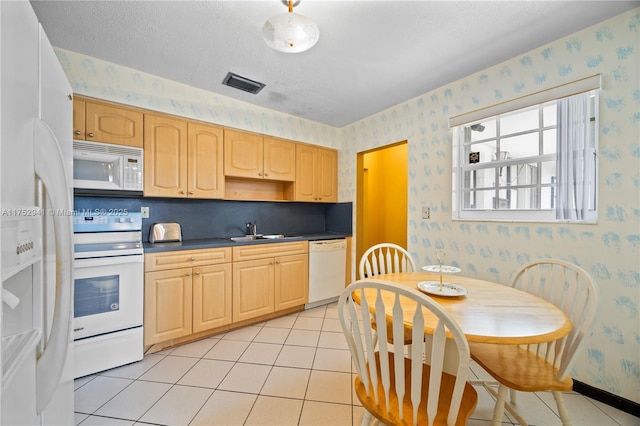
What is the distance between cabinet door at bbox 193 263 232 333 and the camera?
7.59ft

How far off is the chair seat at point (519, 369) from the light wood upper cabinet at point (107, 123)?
287 centimetres

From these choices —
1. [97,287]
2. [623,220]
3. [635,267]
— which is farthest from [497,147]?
[97,287]

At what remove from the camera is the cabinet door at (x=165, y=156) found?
229 cm

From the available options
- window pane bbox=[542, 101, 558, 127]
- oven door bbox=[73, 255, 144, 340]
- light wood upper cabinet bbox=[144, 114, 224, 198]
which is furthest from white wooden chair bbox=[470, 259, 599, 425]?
light wood upper cabinet bbox=[144, 114, 224, 198]

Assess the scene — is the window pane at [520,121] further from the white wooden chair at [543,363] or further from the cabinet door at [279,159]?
the cabinet door at [279,159]

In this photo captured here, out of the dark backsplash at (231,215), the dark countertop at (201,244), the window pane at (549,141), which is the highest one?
the window pane at (549,141)

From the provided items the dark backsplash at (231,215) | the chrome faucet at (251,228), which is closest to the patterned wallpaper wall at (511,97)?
the dark backsplash at (231,215)

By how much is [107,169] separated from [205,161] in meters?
0.78

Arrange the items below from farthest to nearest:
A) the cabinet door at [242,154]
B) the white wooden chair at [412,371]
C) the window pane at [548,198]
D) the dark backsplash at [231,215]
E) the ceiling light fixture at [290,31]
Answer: the cabinet door at [242,154] < the dark backsplash at [231,215] < the window pane at [548,198] < the ceiling light fixture at [290,31] < the white wooden chair at [412,371]

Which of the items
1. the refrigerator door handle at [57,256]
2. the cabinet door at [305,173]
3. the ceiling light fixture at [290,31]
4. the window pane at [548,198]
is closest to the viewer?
the refrigerator door handle at [57,256]

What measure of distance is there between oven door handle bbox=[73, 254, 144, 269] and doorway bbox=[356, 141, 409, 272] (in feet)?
10.9

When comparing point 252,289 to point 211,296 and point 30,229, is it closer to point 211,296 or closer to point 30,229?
point 211,296

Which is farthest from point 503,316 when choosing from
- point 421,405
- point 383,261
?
point 383,261

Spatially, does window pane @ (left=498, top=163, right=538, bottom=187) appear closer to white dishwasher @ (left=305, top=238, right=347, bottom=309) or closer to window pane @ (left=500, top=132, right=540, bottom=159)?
window pane @ (left=500, top=132, right=540, bottom=159)
